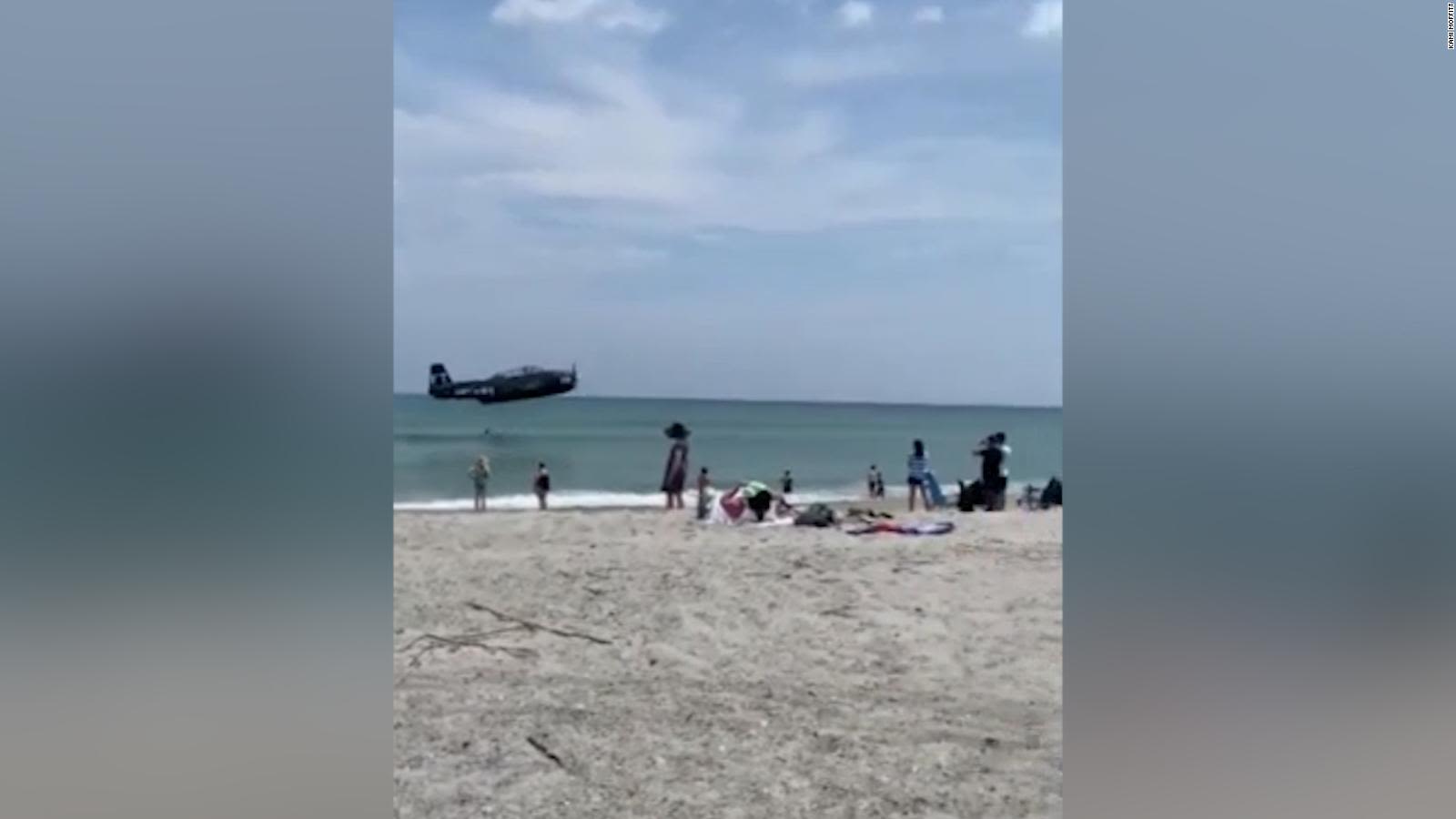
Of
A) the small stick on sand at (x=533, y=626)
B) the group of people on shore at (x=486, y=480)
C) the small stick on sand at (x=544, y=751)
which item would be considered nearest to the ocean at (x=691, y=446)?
the group of people on shore at (x=486, y=480)

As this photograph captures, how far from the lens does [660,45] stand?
2.28 meters

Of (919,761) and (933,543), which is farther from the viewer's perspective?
(933,543)

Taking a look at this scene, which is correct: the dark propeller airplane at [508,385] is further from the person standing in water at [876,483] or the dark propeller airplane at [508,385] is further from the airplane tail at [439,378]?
the person standing in water at [876,483]

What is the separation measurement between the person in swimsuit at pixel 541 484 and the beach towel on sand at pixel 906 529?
2.75 feet

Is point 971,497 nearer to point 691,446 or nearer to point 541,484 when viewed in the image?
point 691,446

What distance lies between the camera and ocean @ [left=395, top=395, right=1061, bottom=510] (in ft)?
8.18

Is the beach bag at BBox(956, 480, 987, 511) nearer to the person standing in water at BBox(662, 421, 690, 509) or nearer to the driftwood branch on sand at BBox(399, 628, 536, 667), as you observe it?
the person standing in water at BBox(662, 421, 690, 509)

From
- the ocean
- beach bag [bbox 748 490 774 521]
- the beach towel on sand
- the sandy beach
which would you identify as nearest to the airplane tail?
the ocean

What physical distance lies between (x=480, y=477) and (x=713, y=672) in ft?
2.76

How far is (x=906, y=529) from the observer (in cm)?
286
